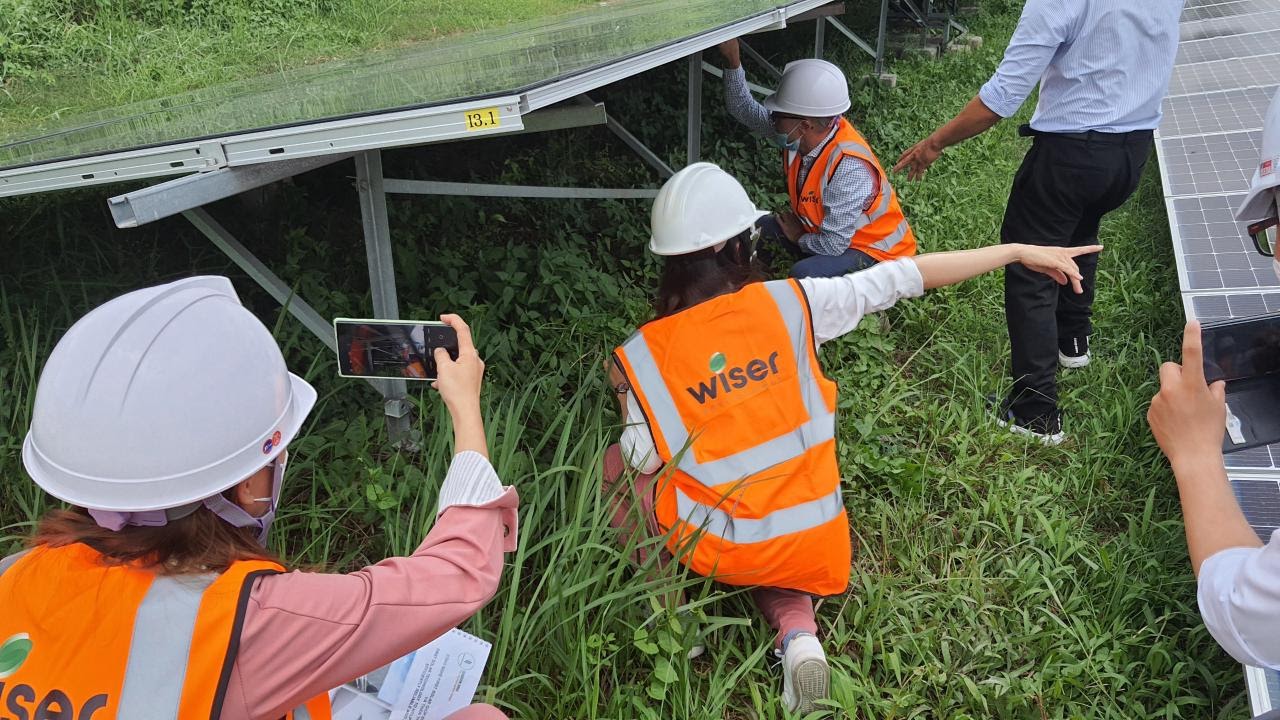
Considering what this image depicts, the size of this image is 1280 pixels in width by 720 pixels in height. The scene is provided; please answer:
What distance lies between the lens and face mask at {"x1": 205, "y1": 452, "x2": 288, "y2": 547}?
Answer: 1.27 metres

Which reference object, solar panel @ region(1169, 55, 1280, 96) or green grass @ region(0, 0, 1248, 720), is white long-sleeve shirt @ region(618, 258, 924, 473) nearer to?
green grass @ region(0, 0, 1248, 720)

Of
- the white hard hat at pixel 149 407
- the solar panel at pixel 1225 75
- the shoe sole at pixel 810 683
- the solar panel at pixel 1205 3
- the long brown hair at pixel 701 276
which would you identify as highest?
the white hard hat at pixel 149 407

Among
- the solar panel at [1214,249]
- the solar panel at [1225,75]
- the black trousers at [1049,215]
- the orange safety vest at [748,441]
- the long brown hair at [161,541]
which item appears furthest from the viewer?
the solar panel at [1225,75]

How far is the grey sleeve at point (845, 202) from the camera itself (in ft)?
12.1

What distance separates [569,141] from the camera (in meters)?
5.48

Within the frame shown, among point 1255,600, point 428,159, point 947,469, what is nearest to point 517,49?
point 428,159

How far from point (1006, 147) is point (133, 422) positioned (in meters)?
6.48

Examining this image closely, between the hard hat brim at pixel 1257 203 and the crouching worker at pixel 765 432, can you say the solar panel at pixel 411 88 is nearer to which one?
the crouching worker at pixel 765 432

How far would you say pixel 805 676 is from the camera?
7.06ft

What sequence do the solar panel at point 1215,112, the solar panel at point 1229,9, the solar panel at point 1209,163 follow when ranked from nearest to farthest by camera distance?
the solar panel at point 1209,163 < the solar panel at point 1215,112 < the solar panel at point 1229,9

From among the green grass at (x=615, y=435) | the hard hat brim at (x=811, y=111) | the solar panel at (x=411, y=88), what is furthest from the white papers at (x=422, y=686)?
the hard hat brim at (x=811, y=111)

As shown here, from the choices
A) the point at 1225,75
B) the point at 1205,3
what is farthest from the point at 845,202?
the point at 1205,3

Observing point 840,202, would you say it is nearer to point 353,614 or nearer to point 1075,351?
point 1075,351

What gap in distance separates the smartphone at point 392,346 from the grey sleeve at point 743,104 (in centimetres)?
281
